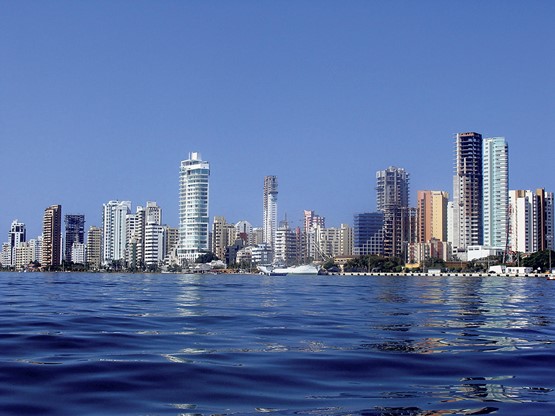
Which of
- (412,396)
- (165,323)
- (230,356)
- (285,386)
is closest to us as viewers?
(412,396)

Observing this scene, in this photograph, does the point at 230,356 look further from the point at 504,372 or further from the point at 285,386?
the point at 504,372

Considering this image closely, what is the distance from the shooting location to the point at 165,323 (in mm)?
21734

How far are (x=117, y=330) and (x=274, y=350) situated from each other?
5738mm

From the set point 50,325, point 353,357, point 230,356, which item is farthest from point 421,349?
point 50,325

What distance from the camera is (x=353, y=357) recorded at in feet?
45.7

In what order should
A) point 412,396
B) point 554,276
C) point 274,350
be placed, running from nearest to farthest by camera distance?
point 412,396 → point 274,350 → point 554,276

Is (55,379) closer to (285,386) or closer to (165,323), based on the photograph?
(285,386)

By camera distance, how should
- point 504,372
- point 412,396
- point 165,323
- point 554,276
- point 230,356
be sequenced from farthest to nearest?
1. point 554,276
2. point 165,323
3. point 230,356
4. point 504,372
5. point 412,396

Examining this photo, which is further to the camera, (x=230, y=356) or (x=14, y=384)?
(x=230, y=356)

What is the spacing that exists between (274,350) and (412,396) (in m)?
5.18

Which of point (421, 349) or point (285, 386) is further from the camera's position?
point (421, 349)

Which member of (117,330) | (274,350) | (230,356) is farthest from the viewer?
(117,330)

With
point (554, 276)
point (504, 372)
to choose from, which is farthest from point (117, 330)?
point (554, 276)

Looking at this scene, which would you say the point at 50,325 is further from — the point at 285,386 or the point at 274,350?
the point at 285,386
